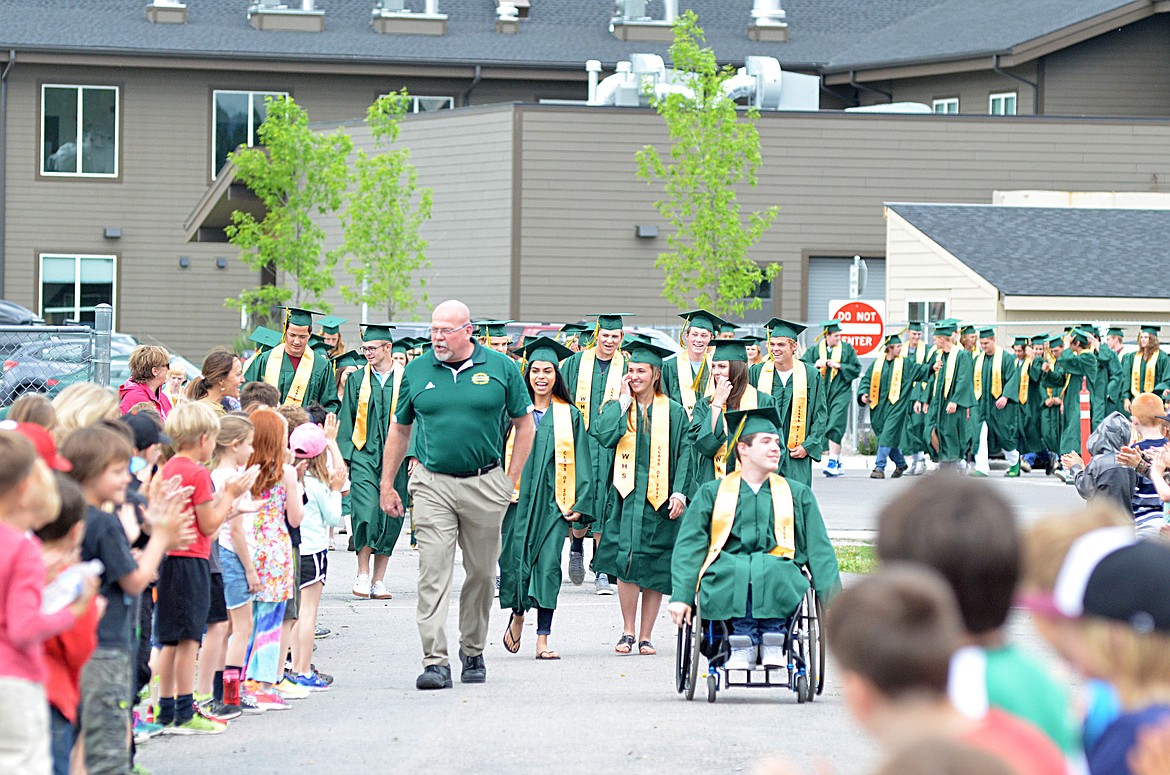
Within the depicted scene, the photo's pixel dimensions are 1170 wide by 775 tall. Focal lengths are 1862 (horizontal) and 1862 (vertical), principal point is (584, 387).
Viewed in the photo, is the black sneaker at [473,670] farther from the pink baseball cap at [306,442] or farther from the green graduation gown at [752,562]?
the green graduation gown at [752,562]

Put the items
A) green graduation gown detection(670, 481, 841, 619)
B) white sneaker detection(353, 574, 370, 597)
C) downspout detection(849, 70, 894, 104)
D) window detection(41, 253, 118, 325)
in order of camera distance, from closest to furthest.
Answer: green graduation gown detection(670, 481, 841, 619) → white sneaker detection(353, 574, 370, 597) → downspout detection(849, 70, 894, 104) → window detection(41, 253, 118, 325)

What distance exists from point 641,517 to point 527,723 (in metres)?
3.15

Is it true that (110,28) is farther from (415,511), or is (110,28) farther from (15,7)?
(415,511)

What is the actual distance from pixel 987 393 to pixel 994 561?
22657mm

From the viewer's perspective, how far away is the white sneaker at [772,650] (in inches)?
357

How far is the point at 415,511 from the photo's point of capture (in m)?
10.2

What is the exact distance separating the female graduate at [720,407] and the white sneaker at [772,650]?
2.23 meters

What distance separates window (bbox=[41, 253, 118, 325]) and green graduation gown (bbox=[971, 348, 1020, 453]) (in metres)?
20.2

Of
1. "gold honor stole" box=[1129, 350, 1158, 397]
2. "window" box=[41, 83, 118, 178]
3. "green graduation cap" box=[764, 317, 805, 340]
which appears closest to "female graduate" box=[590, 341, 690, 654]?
"green graduation cap" box=[764, 317, 805, 340]

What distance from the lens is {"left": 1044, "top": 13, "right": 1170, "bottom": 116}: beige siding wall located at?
36406mm

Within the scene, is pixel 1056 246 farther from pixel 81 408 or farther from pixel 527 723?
pixel 81 408

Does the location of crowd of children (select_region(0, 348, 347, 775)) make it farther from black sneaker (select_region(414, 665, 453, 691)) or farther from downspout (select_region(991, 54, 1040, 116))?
downspout (select_region(991, 54, 1040, 116))

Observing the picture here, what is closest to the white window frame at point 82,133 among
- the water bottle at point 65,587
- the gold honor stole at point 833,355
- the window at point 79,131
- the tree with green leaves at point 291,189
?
the window at point 79,131

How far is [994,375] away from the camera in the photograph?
84.1ft
